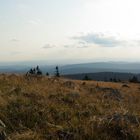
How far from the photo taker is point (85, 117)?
8.30 m

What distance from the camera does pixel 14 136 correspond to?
22.0ft

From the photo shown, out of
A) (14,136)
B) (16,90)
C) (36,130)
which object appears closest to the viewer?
(14,136)

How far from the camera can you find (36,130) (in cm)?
723

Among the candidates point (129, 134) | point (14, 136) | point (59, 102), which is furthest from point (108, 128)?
point (59, 102)

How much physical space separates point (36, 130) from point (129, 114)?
2.37m

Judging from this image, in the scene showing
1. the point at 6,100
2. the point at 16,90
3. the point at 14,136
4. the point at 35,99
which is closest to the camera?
the point at 14,136

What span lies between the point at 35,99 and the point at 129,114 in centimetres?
290

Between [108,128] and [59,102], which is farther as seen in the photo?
[59,102]

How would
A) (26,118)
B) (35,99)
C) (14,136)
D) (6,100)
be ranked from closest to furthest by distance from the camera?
(14,136) < (26,118) < (6,100) < (35,99)

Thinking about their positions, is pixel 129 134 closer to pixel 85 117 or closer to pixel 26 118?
pixel 85 117

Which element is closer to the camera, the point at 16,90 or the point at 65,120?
the point at 65,120

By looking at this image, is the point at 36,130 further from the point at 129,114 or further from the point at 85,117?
the point at 129,114

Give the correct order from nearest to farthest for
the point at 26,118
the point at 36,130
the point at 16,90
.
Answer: the point at 36,130, the point at 26,118, the point at 16,90

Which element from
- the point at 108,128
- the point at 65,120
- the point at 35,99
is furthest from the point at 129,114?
the point at 35,99
